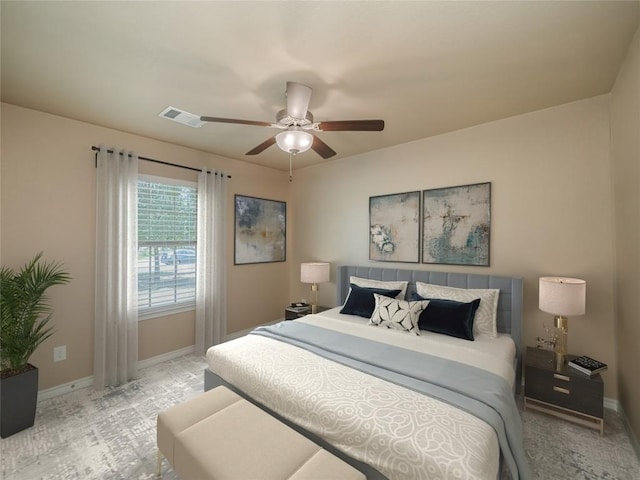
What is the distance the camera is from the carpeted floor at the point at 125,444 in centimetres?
180

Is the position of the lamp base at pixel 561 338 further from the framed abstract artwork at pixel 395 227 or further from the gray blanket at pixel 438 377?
the framed abstract artwork at pixel 395 227

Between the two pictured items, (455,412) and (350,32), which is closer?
(455,412)

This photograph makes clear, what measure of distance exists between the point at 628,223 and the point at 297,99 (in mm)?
2532

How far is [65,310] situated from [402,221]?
12.4 feet

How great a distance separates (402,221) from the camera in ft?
11.6

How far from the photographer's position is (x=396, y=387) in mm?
1660

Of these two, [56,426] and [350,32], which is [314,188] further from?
[56,426]

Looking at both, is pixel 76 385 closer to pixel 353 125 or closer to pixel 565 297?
pixel 353 125

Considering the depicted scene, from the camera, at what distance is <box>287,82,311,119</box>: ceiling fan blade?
6.27 ft

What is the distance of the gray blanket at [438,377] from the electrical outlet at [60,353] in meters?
2.06

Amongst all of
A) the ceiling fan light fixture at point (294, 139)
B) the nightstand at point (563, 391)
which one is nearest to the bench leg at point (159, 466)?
the ceiling fan light fixture at point (294, 139)

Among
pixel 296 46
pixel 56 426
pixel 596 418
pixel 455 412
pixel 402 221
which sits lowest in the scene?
pixel 56 426

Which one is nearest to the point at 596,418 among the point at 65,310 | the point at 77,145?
the point at 65,310

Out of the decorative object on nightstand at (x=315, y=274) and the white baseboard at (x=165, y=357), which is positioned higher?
the decorative object on nightstand at (x=315, y=274)
